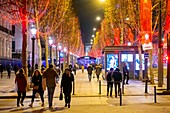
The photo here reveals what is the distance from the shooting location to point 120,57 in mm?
39094

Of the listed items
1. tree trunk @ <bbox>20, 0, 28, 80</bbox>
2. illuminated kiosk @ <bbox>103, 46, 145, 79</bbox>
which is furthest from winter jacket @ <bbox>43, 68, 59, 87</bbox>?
illuminated kiosk @ <bbox>103, 46, 145, 79</bbox>

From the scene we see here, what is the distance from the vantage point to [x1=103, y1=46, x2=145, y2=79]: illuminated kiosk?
1534 inches

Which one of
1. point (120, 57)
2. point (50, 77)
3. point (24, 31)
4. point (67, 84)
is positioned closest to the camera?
point (50, 77)

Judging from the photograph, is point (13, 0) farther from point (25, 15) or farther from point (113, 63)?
point (113, 63)

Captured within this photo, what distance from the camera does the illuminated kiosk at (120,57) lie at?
3897cm

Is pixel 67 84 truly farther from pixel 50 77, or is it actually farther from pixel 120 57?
pixel 120 57


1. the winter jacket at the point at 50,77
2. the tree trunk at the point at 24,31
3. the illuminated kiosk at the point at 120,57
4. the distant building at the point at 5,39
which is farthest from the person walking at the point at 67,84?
the distant building at the point at 5,39

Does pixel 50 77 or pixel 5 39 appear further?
pixel 5 39

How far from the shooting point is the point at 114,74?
861 inches

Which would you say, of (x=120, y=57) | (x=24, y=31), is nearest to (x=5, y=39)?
(x=120, y=57)

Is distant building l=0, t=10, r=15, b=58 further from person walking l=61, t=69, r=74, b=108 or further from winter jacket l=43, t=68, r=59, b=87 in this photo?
person walking l=61, t=69, r=74, b=108

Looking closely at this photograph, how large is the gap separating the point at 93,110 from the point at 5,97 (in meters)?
8.31

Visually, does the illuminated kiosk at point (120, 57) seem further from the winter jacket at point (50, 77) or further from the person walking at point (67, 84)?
the winter jacket at point (50, 77)

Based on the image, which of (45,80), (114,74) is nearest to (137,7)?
(114,74)
